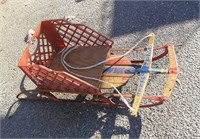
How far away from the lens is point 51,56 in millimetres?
2662

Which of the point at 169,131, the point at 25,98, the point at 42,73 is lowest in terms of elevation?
the point at 169,131

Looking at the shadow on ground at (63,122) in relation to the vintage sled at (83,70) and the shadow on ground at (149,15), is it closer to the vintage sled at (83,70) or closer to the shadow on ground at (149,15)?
the vintage sled at (83,70)

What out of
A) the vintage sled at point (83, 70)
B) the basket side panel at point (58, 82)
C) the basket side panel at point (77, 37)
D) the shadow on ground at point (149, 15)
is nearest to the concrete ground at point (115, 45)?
the shadow on ground at point (149, 15)

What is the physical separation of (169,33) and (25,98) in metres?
1.61

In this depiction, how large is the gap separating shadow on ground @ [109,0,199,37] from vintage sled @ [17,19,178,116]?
0.50 meters

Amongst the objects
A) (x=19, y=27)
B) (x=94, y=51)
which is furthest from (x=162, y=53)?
(x=19, y=27)

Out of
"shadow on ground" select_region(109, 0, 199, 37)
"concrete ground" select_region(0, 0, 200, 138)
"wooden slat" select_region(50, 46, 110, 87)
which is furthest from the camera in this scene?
"shadow on ground" select_region(109, 0, 199, 37)

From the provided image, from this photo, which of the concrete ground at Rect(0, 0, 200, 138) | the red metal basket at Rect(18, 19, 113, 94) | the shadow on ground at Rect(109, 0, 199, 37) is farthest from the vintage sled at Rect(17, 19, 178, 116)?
the shadow on ground at Rect(109, 0, 199, 37)

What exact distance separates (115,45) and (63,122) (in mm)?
1035

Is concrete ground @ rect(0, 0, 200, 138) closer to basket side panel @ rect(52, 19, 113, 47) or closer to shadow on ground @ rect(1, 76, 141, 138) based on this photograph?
shadow on ground @ rect(1, 76, 141, 138)

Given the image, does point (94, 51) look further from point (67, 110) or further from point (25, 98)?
point (25, 98)

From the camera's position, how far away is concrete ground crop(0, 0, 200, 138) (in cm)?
227

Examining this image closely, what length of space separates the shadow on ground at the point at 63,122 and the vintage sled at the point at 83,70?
0.09 metres

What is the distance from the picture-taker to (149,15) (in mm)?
3199
